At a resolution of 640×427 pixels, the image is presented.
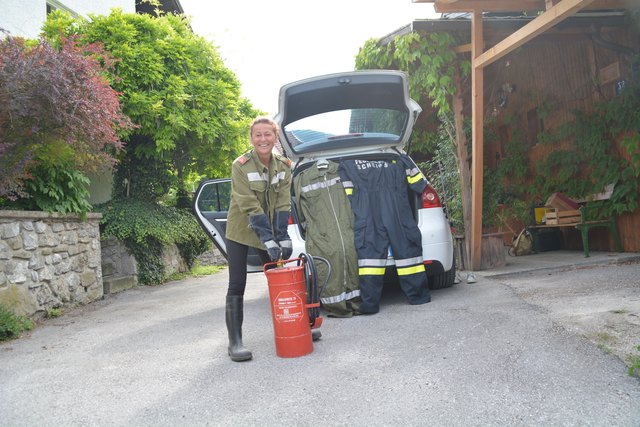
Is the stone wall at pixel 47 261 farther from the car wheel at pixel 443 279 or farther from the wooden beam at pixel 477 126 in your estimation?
the wooden beam at pixel 477 126

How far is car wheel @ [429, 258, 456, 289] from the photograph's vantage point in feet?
19.1

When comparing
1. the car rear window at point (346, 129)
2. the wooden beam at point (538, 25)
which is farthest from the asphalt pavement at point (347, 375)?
the wooden beam at point (538, 25)

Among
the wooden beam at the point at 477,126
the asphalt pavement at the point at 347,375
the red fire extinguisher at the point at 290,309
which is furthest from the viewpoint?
the wooden beam at the point at 477,126

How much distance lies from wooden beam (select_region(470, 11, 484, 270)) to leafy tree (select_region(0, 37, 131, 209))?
4462 millimetres

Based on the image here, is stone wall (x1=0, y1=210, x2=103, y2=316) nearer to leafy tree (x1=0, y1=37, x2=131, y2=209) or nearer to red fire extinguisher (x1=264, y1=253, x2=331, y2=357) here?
leafy tree (x1=0, y1=37, x2=131, y2=209)

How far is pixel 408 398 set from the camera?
2.75m

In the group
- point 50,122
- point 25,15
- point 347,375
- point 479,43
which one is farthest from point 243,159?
point 25,15

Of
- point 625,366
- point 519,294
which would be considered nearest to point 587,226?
point 519,294

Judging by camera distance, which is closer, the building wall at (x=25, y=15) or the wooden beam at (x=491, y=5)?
the wooden beam at (x=491, y=5)

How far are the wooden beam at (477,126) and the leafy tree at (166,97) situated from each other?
197 inches

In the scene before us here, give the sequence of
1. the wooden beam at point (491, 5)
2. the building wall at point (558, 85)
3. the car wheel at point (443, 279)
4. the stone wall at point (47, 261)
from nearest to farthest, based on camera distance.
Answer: the stone wall at point (47, 261), the car wheel at point (443, 279), the wooden beam at point (491, 5), the building wall at point (558, 85)

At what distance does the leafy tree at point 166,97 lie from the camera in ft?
29.7

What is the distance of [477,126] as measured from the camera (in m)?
6.63

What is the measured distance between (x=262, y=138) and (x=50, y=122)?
3205mm
